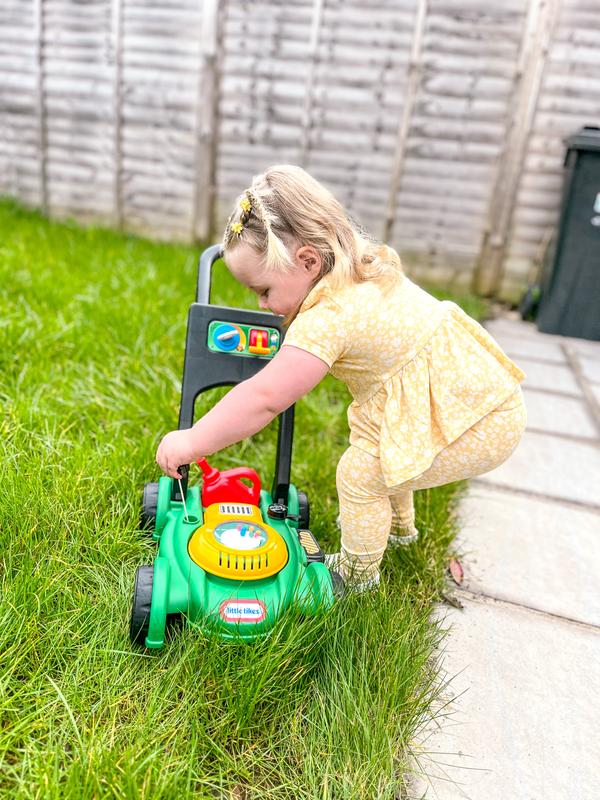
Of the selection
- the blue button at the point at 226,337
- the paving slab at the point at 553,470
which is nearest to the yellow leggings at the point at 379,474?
the blue button at the point at 226,337

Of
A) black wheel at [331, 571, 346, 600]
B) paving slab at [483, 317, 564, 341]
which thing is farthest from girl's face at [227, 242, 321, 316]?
paving slab at [483, 317, 564, 341]

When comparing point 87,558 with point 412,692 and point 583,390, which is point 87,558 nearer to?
point 412,692

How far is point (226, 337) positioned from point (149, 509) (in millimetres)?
454

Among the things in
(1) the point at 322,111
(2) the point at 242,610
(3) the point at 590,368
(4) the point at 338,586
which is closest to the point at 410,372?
(4) the point at 338,586

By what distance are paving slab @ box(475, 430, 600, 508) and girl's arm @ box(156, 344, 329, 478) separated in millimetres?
1194

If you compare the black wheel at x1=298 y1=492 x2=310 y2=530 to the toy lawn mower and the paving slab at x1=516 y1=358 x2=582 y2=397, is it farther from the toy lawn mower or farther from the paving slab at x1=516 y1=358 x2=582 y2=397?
the paving slab at x1=516 y1=358 x2=582 y2=397

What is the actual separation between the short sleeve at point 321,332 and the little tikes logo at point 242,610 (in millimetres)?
491

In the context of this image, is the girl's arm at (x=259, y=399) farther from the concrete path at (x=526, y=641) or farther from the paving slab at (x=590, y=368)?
the paving slab at (x=590, y=368)

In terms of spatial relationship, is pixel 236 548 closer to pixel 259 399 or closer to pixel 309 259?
pixel 259 399

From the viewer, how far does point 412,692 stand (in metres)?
1.31

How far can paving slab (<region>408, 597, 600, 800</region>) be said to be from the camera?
47.6 inches

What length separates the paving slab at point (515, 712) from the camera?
3.97 feet

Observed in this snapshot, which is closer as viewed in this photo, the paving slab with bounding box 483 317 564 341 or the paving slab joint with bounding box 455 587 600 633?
the paving slab joint with bounding box 455 587 600 633

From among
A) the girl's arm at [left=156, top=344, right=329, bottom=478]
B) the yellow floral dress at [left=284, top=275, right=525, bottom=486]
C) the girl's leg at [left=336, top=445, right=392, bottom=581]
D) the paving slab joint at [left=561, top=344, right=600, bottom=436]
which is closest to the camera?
the girl's arm at [left=156, top=344, right=329, bottom=478]
